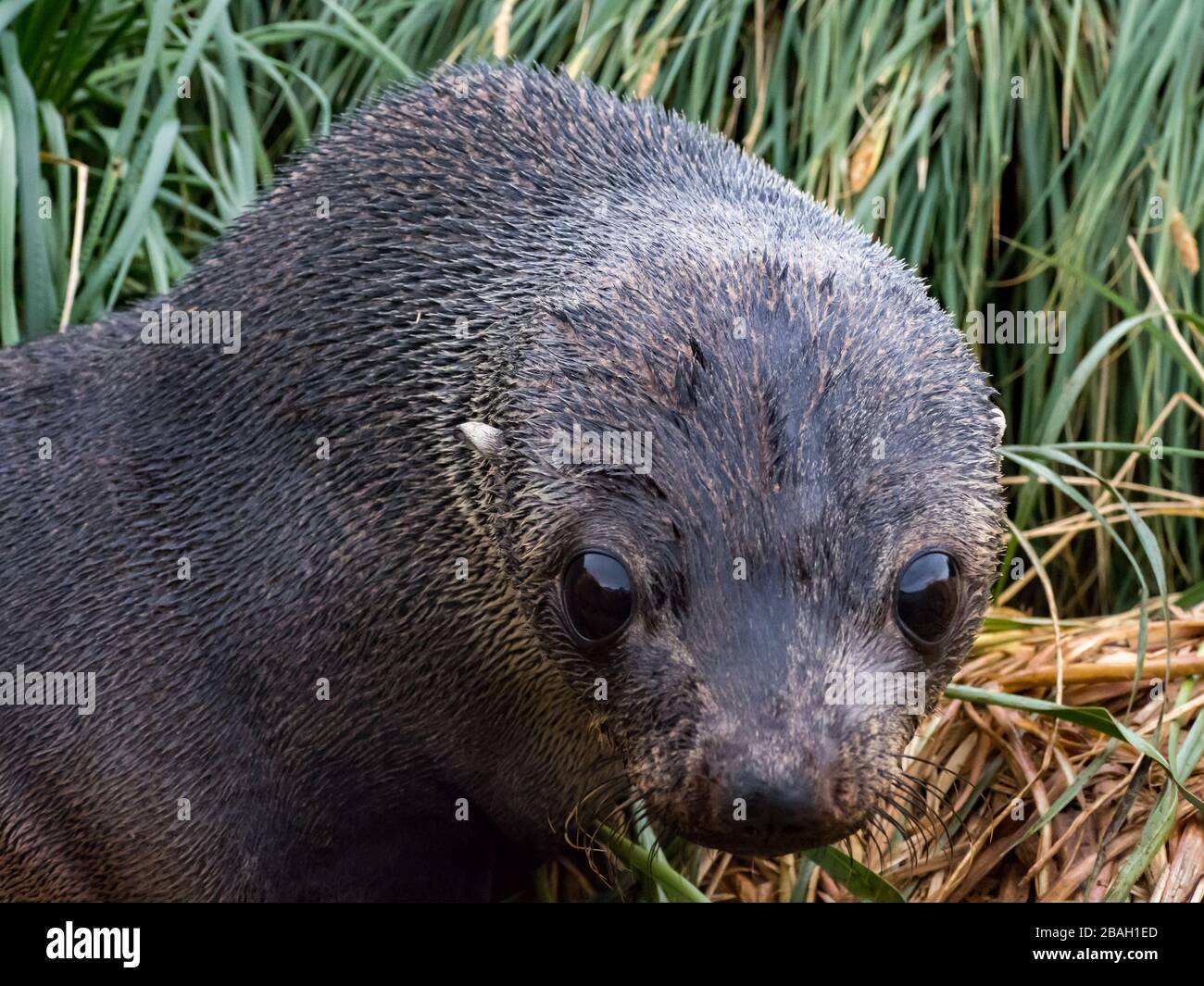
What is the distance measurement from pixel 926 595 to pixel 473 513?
1.15 meters

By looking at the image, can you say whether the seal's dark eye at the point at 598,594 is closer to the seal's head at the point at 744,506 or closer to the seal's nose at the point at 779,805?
the seal's head at the point at 744,506

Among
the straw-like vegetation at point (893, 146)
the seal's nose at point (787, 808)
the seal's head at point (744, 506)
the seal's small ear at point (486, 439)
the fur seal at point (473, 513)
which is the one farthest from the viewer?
the straw-like vegetation at point (893, 146)

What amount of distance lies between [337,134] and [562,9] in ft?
9.54

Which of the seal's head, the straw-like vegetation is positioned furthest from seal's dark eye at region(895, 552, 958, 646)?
the straw-like vegetation

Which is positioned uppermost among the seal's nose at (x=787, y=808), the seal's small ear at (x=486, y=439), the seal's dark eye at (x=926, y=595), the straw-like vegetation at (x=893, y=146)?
the straw-like vegetation at (x=893, y=146)

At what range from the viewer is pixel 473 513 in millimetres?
4031

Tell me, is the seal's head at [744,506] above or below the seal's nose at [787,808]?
above

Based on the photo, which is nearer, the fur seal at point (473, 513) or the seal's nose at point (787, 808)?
the seal's nose at point (787, 808)

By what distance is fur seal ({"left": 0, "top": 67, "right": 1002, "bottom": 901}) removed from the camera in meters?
3.46

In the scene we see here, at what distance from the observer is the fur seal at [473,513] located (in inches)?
136

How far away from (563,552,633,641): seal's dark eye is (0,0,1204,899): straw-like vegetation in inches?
90.9

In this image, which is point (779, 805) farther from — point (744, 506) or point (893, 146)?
point (893, 146)

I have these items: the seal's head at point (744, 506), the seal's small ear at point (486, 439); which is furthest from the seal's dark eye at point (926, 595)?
the seal's small ear at point (486, 439)
